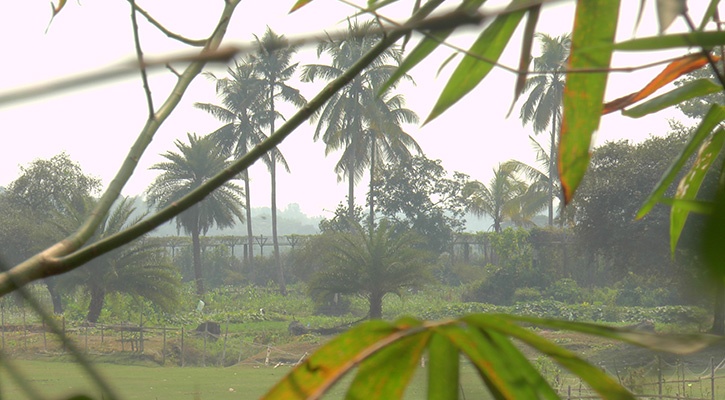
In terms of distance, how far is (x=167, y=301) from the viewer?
11883 millimetres

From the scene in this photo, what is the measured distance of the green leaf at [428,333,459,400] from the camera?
0.69 feet

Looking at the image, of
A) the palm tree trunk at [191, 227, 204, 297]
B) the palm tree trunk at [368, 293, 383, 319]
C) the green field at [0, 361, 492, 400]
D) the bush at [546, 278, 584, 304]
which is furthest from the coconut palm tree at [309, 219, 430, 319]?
the palm tree trunk at [191, 227, 204, 297]

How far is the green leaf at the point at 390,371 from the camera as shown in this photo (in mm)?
199

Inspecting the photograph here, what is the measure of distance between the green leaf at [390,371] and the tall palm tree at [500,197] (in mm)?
18483

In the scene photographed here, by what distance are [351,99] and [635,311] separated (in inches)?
349

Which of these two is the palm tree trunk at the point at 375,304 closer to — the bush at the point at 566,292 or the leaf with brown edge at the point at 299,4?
the bush at the point at 566,292

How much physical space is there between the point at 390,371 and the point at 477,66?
0.18 metres

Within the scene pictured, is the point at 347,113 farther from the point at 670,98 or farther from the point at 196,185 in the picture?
the point at 670,98

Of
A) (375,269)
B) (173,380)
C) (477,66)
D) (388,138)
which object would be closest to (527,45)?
(477,66)

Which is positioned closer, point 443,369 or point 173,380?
point 443,369

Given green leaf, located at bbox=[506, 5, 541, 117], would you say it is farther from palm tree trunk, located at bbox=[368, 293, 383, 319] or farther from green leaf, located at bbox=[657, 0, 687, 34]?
palm tree trunk, located at bbox=[368, 293, 383, 319]

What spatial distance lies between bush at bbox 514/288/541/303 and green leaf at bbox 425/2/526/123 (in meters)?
15.3

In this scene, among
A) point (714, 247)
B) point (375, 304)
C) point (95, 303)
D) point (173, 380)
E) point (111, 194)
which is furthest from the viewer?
point (95, 303)

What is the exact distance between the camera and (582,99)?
307mm
